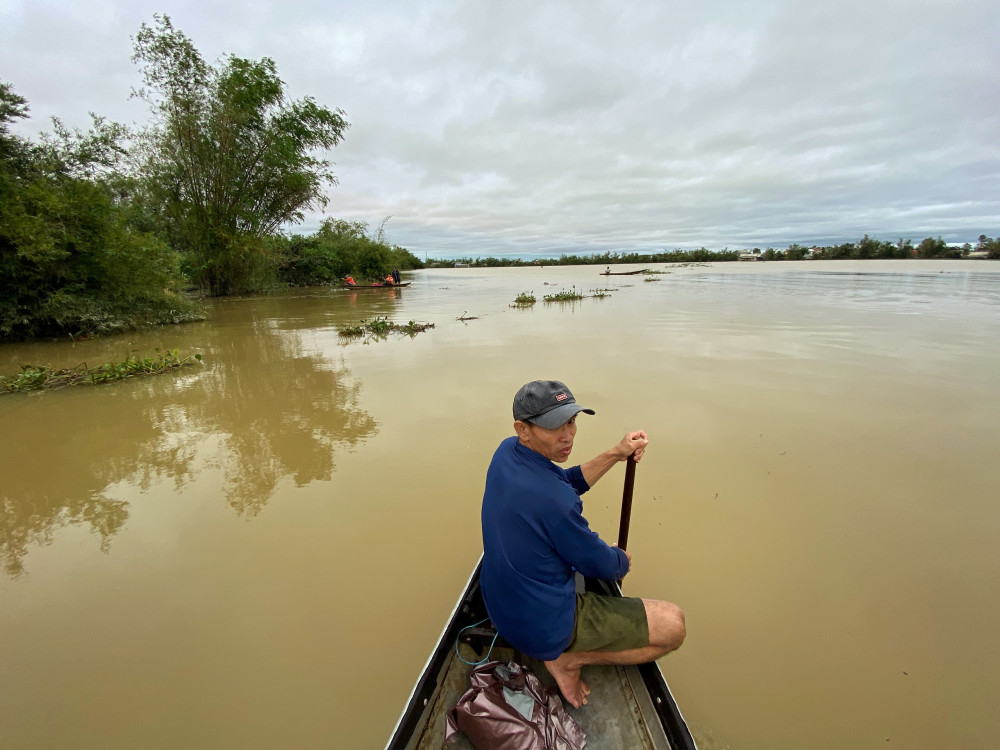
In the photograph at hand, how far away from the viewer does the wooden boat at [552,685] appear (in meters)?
1.61

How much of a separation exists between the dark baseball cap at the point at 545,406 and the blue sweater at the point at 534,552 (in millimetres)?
149

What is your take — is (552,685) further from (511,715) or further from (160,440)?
(160,440)

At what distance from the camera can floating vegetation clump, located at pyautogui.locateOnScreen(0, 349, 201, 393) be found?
6234 millimetres

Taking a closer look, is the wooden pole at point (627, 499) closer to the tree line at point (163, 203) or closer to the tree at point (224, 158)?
the tree line at point (163, 203)

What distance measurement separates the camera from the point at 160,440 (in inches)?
Answer: 186

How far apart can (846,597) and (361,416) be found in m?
4.88

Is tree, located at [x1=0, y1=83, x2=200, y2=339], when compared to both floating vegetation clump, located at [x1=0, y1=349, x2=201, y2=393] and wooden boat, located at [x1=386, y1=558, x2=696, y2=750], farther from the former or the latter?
wooden boat, located at [x1=386, y1=558, x2=696, y2=750]

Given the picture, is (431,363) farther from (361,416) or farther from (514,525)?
(514,525)

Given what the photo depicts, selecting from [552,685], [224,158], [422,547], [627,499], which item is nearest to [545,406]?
[627,499]

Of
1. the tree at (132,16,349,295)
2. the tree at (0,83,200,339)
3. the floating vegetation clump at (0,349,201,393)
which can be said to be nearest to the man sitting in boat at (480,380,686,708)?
the floating vegetation clump at (0,349,201,393)

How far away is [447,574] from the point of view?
2.74 metres

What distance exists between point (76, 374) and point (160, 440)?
3.73 meters

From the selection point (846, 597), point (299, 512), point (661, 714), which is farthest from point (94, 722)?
point (846, 597)

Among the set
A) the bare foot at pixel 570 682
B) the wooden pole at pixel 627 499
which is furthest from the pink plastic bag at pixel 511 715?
the wooden pole at pixel 627 499
